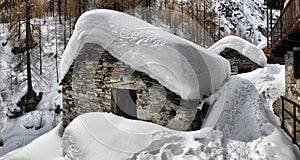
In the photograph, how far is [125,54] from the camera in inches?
225

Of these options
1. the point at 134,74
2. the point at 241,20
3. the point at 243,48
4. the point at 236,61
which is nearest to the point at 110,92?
the point at 134,74

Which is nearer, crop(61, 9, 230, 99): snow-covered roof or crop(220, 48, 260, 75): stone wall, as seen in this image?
crop(61, 9, 230, 99): snow-covered roof

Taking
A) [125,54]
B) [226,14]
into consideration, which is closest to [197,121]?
[125,54]

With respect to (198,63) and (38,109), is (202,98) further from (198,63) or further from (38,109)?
(38,109)

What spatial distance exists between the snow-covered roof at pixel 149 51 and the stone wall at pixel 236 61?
30.4 feet

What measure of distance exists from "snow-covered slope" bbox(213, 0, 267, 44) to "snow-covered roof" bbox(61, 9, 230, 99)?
36.0 metres

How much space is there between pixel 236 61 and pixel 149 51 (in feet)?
38.4

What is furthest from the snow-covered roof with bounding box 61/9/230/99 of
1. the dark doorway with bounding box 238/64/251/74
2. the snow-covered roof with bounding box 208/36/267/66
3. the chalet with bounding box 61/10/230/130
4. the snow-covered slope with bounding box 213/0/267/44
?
the snow-covered slope with bounding box 213/0/267/44

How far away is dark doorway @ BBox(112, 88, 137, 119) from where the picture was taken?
21.3 feet

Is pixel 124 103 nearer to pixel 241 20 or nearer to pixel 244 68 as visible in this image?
pixel 244 68

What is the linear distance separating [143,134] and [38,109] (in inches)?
475

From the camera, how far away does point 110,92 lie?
20.7 feet

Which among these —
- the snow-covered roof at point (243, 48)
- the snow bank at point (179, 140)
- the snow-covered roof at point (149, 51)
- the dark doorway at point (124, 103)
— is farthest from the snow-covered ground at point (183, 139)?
the snow-covered roof at point (243, 48)

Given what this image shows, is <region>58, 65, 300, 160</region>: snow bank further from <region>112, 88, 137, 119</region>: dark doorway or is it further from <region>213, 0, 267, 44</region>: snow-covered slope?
<region>213, 0, 267, 44</region>: snow-covered slope
